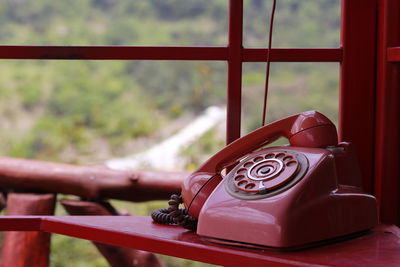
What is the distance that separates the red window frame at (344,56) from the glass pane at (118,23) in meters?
5.03

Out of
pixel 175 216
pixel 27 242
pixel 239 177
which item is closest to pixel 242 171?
pixel 239 177

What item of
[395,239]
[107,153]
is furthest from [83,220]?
[107,153]

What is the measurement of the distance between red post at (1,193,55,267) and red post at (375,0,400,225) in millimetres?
898

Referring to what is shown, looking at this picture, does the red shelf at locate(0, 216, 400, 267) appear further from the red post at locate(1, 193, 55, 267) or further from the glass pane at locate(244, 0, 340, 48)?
the glass pane at locate(244, 0, 340, 48)

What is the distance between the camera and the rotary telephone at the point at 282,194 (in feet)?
2.41

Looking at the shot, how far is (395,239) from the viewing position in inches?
33.2

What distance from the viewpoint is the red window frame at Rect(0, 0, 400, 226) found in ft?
3.54

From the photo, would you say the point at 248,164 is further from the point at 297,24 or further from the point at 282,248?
the point at 297,24

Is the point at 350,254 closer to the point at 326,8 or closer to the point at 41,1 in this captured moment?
the point at 326,8

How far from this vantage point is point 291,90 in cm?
588

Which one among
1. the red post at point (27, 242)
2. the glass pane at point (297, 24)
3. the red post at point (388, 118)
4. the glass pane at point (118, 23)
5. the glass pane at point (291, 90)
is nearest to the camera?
the red post at point (388, 118)

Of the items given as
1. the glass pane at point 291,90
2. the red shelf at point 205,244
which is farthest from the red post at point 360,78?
the glass pane at point 291,90

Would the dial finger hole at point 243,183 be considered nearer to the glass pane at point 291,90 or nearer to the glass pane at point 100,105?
the glass pane at point 100,105

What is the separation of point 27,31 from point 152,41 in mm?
1335
